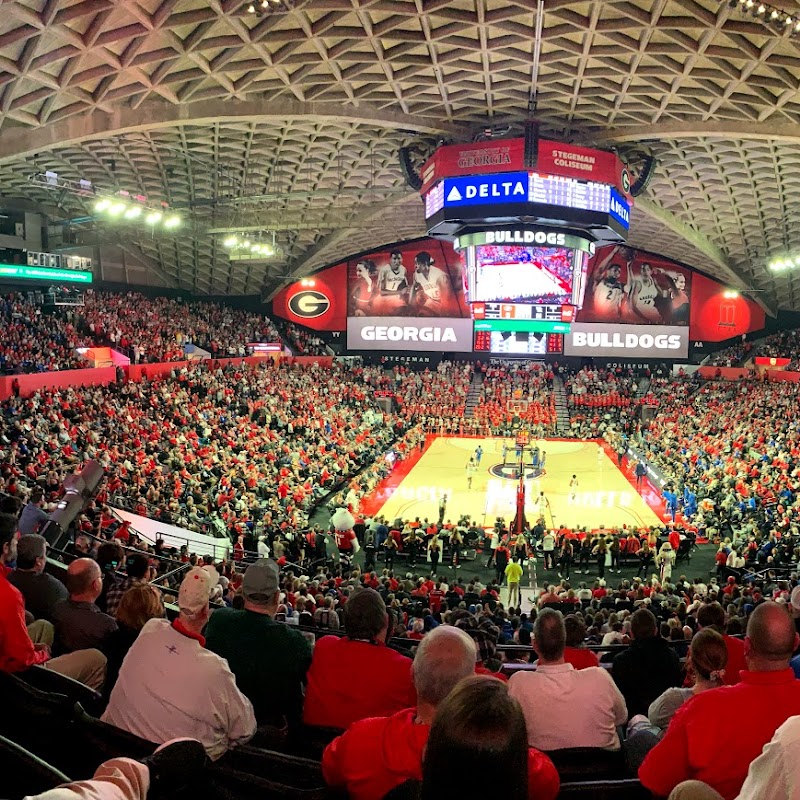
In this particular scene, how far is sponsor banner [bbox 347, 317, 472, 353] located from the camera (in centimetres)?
4653

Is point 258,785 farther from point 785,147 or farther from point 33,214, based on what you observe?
point 33,214

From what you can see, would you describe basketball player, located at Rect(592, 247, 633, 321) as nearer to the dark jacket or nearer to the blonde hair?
the dark jacket

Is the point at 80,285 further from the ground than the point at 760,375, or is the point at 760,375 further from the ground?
the point at 80,285

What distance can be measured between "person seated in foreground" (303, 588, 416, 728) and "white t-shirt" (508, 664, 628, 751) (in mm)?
584

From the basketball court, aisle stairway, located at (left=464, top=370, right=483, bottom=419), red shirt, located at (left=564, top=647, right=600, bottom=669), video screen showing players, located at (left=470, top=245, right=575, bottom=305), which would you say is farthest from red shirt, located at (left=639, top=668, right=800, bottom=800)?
aisle stairway, located at (left=464, top=370, right=483, bottom=419)

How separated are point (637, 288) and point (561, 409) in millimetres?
9399

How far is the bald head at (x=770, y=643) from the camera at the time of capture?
300 cm

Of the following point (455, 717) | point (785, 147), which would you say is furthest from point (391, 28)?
point (455, 717)

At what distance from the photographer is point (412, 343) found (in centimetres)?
4675

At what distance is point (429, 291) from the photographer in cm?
4647

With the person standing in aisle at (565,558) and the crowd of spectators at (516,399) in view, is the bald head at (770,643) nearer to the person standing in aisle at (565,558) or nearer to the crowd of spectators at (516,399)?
the person standing in aisle at (565,558)

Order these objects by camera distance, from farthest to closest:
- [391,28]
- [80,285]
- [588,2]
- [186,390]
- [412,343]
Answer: [412,343] → [80,285] → [186,390] → [391,28] → [588,2]

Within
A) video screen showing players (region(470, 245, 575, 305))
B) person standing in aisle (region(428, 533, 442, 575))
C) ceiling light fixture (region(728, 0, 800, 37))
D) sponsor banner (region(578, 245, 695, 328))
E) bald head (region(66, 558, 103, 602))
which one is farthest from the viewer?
sponsor banner (region(578, 245, 695, 328))

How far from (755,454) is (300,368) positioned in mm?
23585
